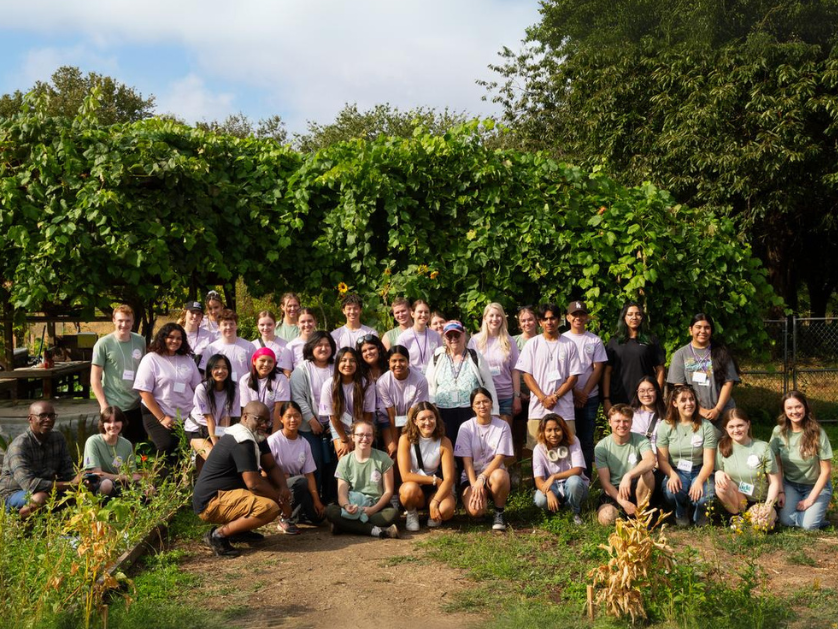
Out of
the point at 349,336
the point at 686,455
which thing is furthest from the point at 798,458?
the point at 349,336

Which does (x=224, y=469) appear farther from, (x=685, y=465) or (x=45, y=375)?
(x=45, y=375)

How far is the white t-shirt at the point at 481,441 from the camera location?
21.8 feet

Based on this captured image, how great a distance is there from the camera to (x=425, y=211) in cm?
895

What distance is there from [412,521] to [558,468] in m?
1.18

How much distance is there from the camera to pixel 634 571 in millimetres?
4246

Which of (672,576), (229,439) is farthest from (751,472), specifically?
(229,439)

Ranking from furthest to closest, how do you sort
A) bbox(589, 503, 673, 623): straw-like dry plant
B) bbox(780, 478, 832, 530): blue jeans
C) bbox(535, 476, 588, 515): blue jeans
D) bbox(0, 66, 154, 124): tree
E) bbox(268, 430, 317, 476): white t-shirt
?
bbox(0, 66, 154, 124): tree → bbox(268, 430, 317, 476): white t-shirt → bbox(535, 476, 588, 515): blue jeans → bbox(780, 478, 832, 530): blue jeans → bbox(589, 503, 673, 623): straw-like dry plant

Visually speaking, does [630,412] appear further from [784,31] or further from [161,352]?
[784,31]

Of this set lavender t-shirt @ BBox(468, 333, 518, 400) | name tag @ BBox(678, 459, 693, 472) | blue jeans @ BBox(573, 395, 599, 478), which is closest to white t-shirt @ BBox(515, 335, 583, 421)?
lavender t-shirt @ BBox(468, 333, 518, 400)

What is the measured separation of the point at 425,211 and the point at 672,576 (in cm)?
531

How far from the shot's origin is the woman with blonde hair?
23.8 feet

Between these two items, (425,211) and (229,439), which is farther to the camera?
(425,211)

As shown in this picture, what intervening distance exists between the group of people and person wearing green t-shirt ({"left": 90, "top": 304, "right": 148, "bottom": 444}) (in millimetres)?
12

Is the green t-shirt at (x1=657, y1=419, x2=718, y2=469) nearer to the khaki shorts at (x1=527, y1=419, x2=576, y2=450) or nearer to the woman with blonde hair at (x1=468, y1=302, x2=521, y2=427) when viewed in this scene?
the khaki shorts at (x1=527, y1=419, x2=576, y2=450)
